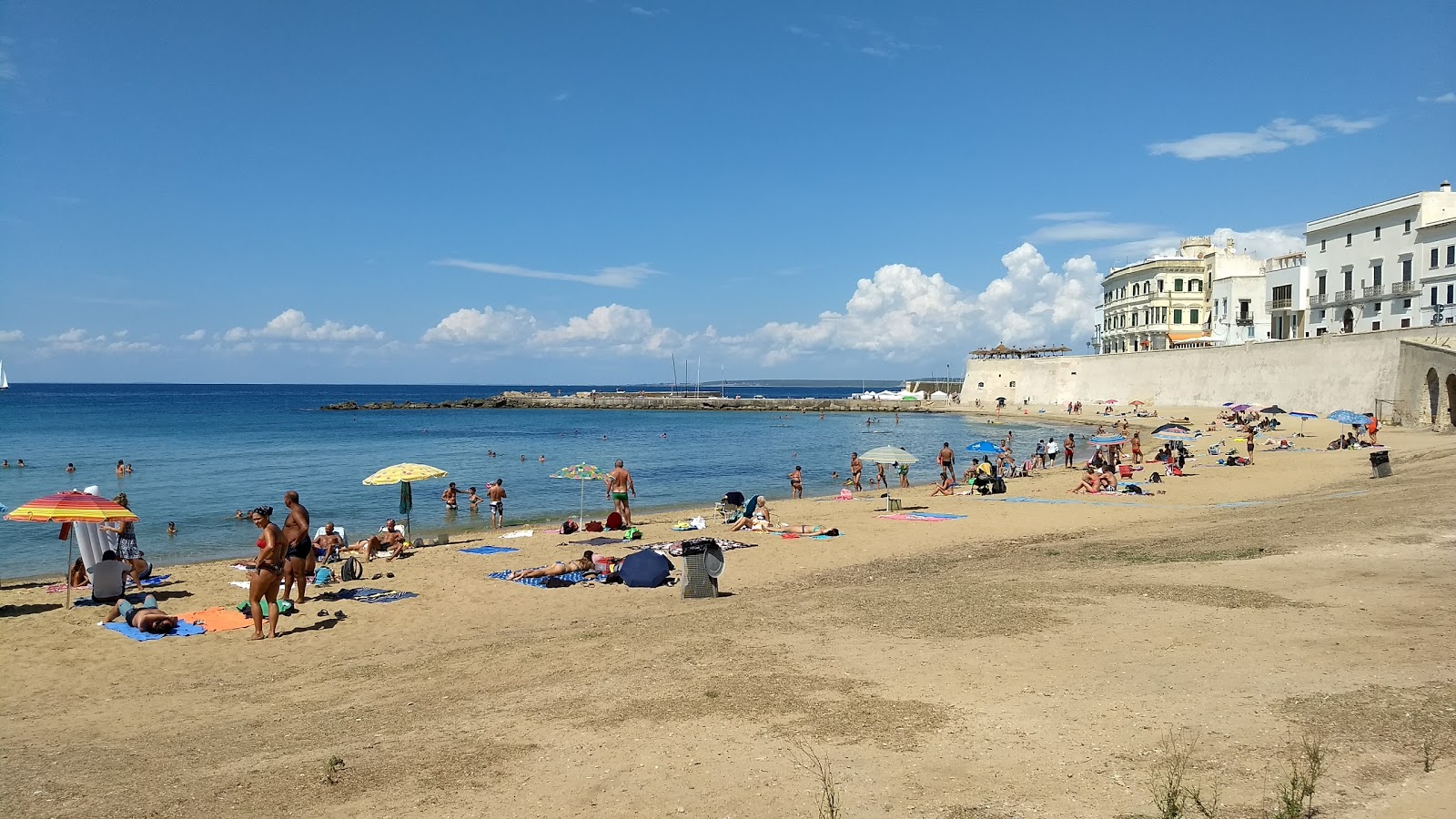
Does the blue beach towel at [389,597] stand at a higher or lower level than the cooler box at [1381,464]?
lower

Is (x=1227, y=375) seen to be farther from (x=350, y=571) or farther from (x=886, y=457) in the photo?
(x=350, y=571)

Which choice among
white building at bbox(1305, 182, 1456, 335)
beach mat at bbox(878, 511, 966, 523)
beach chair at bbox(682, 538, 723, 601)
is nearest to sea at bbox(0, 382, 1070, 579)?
beach mat at bbox(878, 511, 966, 523)

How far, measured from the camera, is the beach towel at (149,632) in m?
10.7

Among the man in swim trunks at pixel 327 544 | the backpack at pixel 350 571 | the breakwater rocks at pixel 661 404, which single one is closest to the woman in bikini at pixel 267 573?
the backpack at pixel 350 571

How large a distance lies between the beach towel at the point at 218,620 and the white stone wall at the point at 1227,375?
41.4 metres

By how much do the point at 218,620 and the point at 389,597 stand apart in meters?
2.27

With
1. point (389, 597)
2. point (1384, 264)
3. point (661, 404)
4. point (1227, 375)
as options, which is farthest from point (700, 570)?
point (661, 404)

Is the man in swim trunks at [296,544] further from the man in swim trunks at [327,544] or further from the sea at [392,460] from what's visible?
the sea at [392,460]

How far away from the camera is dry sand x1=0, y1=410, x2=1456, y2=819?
5.39m

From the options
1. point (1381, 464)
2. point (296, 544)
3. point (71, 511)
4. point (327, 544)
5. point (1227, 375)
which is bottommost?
point (327, 544)

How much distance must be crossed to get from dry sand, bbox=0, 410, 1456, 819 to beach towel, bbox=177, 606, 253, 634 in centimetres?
45

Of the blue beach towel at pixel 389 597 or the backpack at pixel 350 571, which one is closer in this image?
the blue beach towel at pixel 389 597

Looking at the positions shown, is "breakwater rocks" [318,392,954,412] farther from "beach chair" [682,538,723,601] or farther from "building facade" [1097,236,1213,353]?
"beach chair" [682,538,723,601]

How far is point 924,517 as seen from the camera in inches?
792
